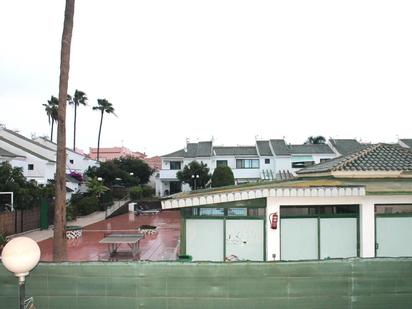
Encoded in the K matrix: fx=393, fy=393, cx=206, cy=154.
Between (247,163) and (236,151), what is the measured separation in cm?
200

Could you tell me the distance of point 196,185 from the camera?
4272 centimetres

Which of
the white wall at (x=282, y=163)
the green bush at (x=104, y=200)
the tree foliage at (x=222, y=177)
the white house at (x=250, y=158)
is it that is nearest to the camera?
the green bush at (x=104, y=200)

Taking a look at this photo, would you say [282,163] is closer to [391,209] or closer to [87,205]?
[87,205]

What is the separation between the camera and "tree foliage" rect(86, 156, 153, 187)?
4397 cm

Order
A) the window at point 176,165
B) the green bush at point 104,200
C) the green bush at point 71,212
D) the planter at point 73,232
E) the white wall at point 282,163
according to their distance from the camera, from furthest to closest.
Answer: the window at point 176,165, the white wall at point 282,163, the green bush at point 104,200, the green bush at point 71,212, the planter at point 73,232

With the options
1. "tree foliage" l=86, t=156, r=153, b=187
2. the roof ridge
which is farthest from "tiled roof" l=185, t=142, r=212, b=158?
the roof ridge

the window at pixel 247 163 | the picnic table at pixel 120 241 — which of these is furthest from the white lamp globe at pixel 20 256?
the window at pixel 247 163

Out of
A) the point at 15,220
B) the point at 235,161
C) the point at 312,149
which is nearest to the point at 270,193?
the point at 15,220

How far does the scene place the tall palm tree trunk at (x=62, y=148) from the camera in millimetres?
9180

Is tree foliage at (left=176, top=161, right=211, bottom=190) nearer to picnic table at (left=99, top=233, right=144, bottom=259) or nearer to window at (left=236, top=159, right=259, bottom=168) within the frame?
window at (left=236, top=159, right=259, bottom=168)

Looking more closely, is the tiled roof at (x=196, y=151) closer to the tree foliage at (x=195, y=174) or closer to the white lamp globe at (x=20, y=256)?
the tree foliage at (x=195, y=174)

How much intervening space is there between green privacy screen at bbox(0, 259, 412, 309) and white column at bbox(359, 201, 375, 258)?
4459 mm

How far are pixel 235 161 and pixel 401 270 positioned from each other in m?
40.6

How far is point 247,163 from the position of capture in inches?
1848
